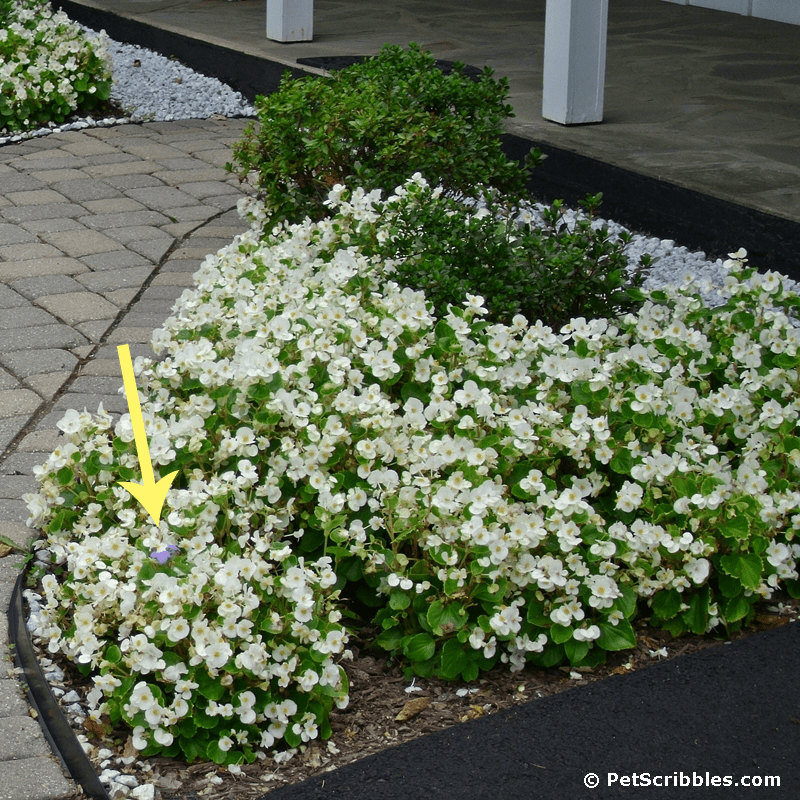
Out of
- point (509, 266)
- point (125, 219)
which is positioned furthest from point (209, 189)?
point (509, 266)

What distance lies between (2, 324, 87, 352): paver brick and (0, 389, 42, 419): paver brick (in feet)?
1.04

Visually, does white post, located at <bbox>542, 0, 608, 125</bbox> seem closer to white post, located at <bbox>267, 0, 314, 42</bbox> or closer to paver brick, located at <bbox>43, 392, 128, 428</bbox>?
white post, located at <bbox>267, 0, 314, 42</bbox>

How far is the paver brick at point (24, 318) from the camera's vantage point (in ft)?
13.3

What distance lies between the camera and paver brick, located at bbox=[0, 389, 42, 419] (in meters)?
3.44

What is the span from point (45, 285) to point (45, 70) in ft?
9.31

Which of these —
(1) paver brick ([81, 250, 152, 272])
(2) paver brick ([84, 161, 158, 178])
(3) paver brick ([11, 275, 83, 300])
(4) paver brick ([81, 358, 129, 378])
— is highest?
(2) paver brick ([84, 161, 158, 178])

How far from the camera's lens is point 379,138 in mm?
4195

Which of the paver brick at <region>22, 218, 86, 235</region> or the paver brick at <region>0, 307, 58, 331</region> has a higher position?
the paver brick at <region>22, 218, 86, 235</region>

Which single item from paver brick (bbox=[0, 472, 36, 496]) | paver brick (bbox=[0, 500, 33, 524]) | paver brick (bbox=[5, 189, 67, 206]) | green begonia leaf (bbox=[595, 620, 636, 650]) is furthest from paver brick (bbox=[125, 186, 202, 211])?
green begonia leaf (bbox=[595, 620, 636, 650])

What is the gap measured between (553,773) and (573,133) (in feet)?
13.6

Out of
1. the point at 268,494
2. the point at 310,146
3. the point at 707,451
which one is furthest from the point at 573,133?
the point at 268,494

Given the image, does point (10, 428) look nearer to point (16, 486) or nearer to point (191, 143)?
point (16, 486)

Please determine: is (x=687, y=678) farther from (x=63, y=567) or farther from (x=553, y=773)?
(x=63, y=567)

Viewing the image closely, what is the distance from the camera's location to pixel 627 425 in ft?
9.09
